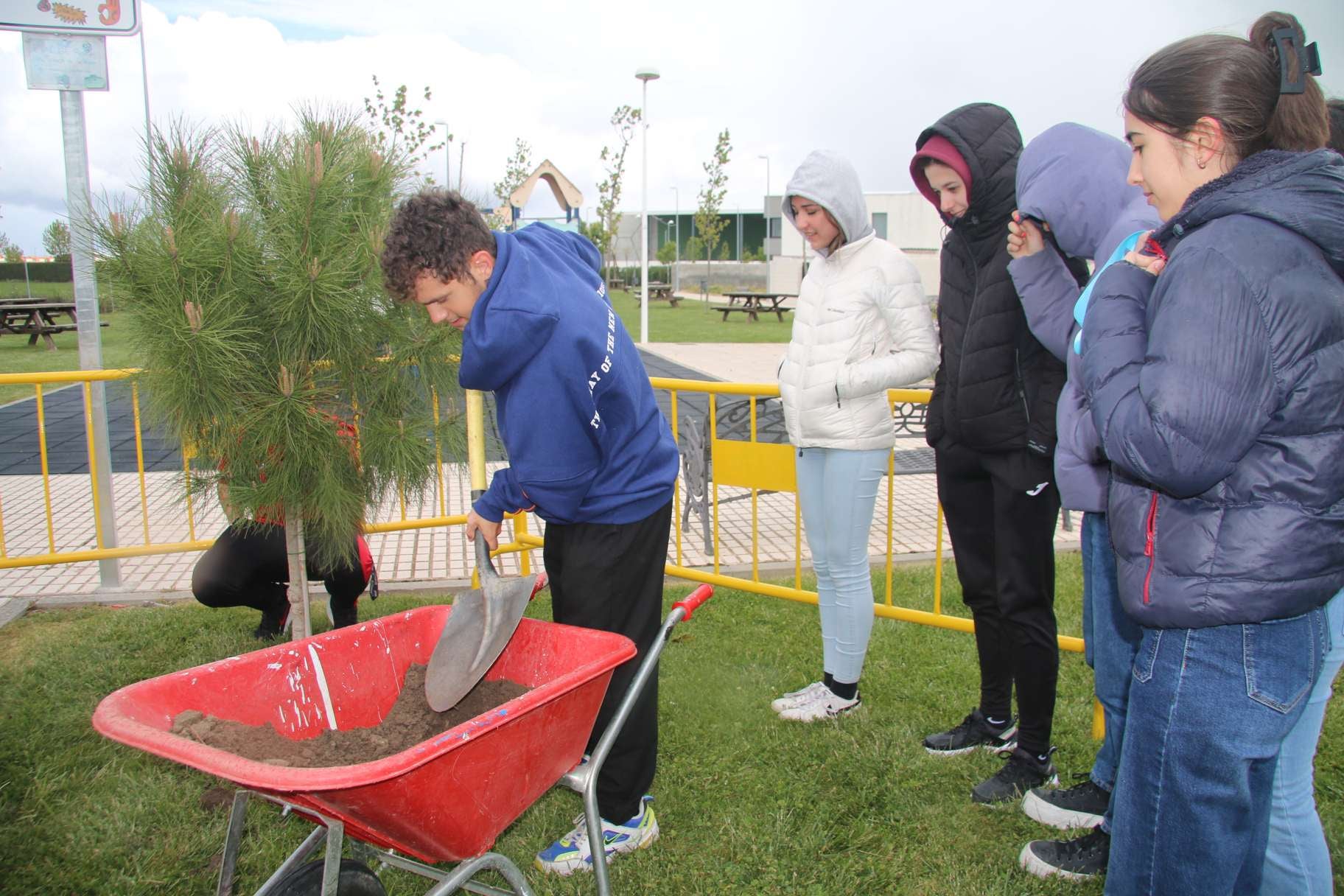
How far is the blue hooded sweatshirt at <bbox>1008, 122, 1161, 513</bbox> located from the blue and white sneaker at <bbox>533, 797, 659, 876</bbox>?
141 centimetres

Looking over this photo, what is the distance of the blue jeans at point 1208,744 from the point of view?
1.45 m

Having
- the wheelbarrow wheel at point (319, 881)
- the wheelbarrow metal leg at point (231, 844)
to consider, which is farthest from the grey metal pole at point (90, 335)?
the wheelbarrow wheel at point (319, 881)

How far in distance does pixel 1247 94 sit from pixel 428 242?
5.11ft

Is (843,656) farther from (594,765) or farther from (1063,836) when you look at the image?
(594,765)

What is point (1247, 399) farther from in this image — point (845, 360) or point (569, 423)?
point (845, 360)

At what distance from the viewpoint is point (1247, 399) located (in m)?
1.32

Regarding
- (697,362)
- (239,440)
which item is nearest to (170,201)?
(239,440)

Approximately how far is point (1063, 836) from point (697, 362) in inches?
515

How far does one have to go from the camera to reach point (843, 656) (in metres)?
3.17

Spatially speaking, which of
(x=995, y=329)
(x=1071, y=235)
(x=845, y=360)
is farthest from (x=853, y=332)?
(x=1071, y=235)

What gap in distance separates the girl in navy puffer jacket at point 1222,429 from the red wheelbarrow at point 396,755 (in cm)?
98

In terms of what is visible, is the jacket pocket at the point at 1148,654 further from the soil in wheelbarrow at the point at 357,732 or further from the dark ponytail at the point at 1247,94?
the soil in wheelbarrow at the point at 357,732

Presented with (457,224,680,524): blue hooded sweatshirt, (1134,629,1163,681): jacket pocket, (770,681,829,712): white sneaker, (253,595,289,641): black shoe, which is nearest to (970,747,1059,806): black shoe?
(770,681,829,712): white sneaker

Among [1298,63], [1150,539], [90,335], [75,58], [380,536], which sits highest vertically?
[75,58]
